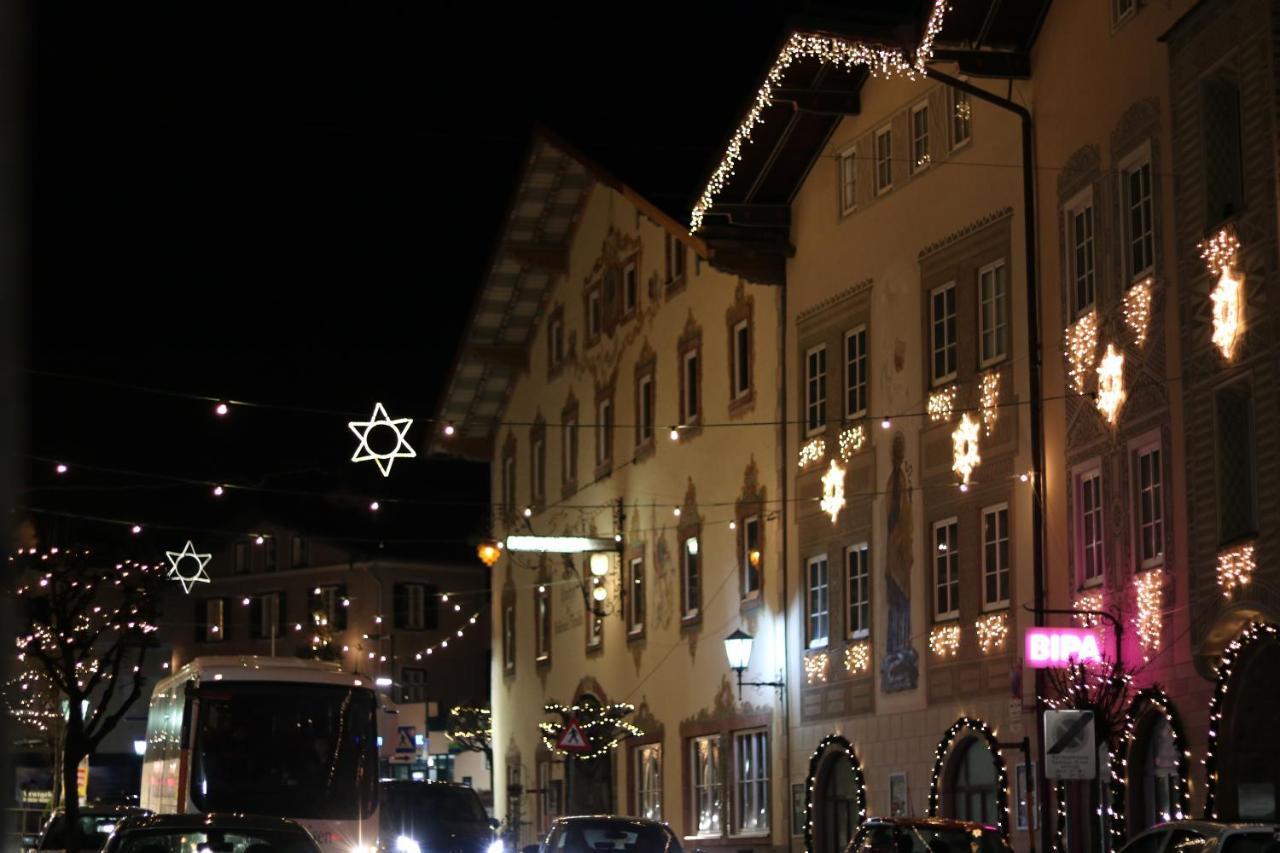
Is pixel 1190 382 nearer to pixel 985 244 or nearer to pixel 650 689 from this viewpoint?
pixel 985 244

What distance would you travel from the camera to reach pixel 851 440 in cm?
3269

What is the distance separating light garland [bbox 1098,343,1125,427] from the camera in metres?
24.5

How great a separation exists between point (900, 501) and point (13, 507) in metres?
29.1

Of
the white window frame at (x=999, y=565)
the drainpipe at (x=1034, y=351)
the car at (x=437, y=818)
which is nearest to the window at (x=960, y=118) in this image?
the drainpipe at (x=1034, y=351)

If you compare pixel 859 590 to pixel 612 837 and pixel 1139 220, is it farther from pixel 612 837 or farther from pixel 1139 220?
pixel 612 837

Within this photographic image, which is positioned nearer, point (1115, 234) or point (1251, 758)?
point (1251, 758)

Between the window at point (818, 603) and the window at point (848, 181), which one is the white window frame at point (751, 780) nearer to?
the window at point (818, 603)

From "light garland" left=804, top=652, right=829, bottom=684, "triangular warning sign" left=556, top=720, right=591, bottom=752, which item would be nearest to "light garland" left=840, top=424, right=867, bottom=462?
"light garland" left=804, top=652, right=829, bottom=684

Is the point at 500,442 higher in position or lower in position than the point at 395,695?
higher

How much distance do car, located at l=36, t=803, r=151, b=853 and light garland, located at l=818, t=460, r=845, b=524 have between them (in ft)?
39.1

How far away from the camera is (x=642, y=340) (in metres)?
42.8

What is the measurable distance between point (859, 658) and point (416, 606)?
187ft

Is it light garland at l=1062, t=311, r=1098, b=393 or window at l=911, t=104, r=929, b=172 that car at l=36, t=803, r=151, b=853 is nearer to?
light garland at l=1062, t=311, r=1098, b=393

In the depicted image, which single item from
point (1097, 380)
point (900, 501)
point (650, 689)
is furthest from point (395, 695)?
point (1097, 380)
